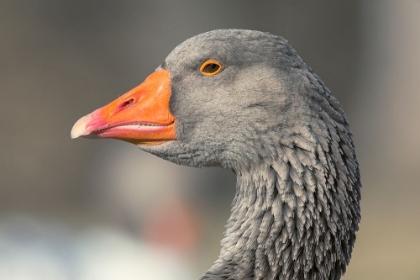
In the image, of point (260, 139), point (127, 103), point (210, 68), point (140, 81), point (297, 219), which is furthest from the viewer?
point (140, 81)

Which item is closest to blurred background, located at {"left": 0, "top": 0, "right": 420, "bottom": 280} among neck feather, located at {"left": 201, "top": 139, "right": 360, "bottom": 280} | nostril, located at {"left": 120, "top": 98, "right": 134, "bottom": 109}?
nostril, located at {"left": 120, "top": 98, "right": 134, "bottom": 109}

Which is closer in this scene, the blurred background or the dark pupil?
the dark pupil

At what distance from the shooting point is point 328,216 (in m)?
4.07

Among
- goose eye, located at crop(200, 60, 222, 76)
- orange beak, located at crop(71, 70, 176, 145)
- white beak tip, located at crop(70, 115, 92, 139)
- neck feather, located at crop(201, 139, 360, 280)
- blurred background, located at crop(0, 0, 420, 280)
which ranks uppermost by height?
blurred background, located at crop(0, 0, 420, 280)

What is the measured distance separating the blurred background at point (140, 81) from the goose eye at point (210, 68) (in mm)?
8631

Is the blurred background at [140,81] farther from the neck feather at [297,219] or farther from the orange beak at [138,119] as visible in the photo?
the neck feather at [297,219]

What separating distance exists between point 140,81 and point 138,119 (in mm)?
12497

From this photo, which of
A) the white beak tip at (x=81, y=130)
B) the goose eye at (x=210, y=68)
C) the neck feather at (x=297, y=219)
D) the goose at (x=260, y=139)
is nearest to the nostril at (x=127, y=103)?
the goose at (x=260, y=139)

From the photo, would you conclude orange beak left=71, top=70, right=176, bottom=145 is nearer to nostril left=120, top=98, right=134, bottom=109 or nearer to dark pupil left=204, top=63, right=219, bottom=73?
nostril left=120, top=98, right=134, bottom=109

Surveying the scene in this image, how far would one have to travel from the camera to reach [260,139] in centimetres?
418

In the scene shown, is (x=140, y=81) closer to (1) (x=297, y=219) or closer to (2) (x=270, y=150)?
(2) (x=270, y=150)

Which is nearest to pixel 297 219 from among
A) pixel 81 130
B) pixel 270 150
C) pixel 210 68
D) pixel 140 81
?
pixel 270 150

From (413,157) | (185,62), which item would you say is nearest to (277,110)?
(185,62)

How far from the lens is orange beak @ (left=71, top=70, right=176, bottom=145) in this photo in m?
4.29
